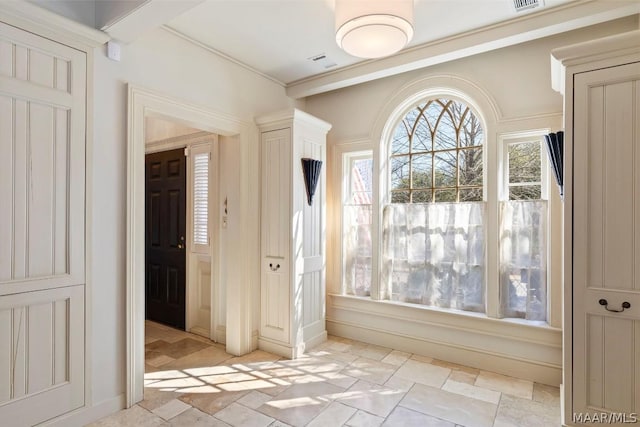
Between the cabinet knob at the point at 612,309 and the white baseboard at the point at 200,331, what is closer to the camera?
the cabinet knob at the point at 612,309

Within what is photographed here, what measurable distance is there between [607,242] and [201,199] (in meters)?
3.75

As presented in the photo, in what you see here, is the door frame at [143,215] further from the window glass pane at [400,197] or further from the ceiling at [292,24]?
the window glass pane at [400,197]

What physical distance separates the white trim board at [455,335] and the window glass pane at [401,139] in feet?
5.57

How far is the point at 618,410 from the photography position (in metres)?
1.87

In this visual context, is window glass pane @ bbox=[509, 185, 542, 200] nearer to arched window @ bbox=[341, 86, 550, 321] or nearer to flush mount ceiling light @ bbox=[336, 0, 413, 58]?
arched window @ bbox=[341, 86, 550, 321]

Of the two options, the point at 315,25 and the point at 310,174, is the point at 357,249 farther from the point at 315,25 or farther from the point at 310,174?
the point at 315,25

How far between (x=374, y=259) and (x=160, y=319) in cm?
297

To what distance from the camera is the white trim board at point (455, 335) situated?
278 cm

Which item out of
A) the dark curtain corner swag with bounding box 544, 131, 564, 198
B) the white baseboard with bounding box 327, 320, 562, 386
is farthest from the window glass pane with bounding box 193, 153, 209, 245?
the dark curtain corner swag with bounding box 544, 131, 564, 198

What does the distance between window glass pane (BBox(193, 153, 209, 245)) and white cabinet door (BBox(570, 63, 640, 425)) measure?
348 centimetres

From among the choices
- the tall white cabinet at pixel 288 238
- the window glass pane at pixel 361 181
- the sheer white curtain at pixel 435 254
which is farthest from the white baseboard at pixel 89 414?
the window glass pane at pixel 361 181

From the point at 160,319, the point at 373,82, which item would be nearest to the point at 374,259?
the point at 373,82

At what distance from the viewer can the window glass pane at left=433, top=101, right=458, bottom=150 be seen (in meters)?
3.34

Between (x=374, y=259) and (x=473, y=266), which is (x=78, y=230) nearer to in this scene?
(x=374, y=259)
